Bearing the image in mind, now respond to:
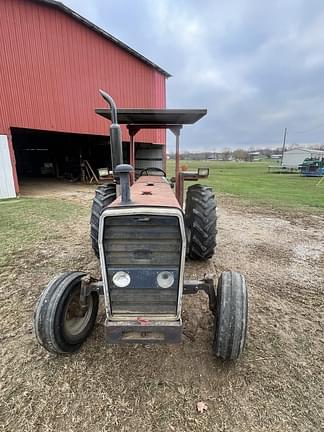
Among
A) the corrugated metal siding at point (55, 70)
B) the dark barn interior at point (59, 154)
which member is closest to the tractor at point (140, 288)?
the corrugated metal siding at point (55, 70)

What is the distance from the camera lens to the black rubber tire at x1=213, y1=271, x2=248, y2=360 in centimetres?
184

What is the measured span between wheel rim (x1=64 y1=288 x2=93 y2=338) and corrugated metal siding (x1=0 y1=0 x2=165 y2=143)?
8692mm

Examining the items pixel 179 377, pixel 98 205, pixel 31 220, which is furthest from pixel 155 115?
pixel 31 220

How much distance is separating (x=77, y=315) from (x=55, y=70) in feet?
34.6

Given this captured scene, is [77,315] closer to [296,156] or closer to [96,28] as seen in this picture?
[96,28]


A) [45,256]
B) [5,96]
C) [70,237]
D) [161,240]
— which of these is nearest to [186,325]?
[161,240]

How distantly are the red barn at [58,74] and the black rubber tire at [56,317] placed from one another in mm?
8429

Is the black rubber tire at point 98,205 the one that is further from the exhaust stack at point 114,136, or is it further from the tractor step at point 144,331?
the tractor step at point 144,331

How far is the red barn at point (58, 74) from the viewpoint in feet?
28.5

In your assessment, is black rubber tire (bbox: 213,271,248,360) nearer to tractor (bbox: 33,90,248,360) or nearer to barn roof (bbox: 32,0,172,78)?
tractor (bbox: 33,90,248,360)

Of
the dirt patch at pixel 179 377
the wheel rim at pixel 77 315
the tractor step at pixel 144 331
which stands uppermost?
the tractor step at pixel 144 331

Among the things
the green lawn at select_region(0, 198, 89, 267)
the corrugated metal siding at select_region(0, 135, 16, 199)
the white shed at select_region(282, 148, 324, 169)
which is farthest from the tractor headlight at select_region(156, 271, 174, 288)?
the white shed at select_region(282, 148, 324, 169)

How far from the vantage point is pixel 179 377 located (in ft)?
6.23

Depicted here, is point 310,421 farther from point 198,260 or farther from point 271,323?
point 198,260
